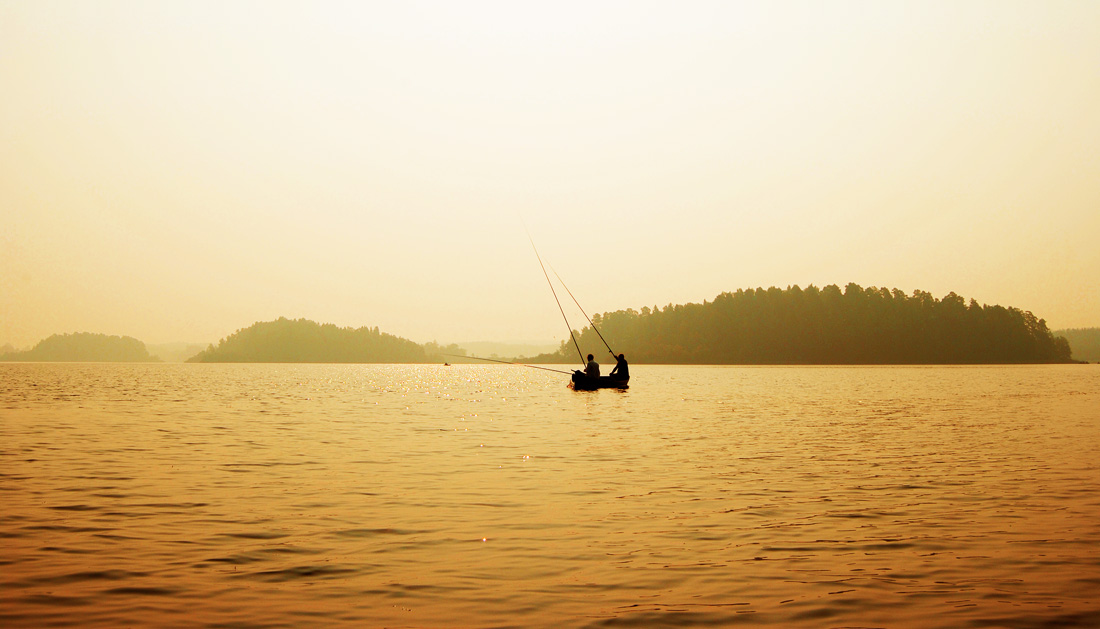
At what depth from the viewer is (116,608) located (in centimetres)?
832

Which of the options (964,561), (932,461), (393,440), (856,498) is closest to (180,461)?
(393,440)

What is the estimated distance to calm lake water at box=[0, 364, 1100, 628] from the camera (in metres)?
8.47

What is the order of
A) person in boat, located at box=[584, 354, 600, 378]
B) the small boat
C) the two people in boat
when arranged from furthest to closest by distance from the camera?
the small boat < the two people in boat < person in boat, located at box=[584, 354, 600, 378]

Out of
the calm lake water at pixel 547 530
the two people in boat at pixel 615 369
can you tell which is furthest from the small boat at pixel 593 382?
the calm lake water at pixel 547 530

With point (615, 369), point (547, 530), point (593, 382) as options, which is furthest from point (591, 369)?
point (547, 530)

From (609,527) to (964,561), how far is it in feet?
15.7

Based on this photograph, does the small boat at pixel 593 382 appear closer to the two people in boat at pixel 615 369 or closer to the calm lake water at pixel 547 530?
the two people in boat at pixel 615 369

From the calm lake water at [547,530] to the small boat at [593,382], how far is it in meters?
26.9

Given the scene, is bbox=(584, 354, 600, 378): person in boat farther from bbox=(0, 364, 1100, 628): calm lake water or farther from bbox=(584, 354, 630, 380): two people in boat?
bbox=(0, 364, 1100, 628): calm lake water

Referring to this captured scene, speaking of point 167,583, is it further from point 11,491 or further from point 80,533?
point 11,491

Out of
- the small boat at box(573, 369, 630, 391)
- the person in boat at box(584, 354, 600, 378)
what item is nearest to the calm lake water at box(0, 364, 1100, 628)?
the person in boat at box(584, 354, 600, 378)

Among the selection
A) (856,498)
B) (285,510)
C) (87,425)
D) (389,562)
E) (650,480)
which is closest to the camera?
(389,562)

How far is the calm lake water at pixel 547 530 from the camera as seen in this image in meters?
8.47

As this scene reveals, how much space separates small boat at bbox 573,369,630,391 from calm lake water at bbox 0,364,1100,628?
26.9 m
